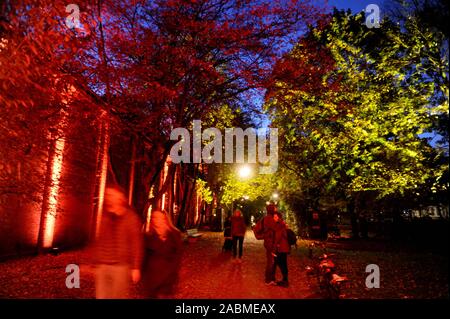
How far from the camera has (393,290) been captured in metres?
7.93

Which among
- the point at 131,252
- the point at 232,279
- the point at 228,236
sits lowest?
the point at 232,279

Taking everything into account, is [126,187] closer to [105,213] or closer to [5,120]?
[5,120]

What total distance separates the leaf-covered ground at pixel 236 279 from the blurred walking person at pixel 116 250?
7.08 feet

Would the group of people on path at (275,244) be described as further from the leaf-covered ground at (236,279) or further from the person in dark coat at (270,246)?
the leaf-covered ground at (236,279)

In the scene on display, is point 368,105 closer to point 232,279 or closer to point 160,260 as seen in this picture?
point 232,279

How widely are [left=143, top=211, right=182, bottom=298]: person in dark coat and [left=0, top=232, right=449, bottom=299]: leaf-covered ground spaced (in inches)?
72.8

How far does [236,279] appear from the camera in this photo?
30.8ft

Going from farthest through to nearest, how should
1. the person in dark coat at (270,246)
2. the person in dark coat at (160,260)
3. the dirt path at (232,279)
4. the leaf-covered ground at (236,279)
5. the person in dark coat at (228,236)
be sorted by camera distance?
1. the person in dark coat at (228,236)
2. the person in dark coat at (270,246)
3. the dirt path at (232,279)
4. the leaf-covered ground at (236,279)
5. the person in dark coat at (160,260)

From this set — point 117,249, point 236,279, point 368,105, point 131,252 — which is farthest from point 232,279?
point 368,105

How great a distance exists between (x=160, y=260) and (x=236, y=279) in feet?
14.5

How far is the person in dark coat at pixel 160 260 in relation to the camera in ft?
18.2

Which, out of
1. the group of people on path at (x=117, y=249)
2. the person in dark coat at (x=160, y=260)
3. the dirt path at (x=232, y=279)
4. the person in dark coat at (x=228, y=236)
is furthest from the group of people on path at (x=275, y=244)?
the person in dark coat at (x=228, y=236)
